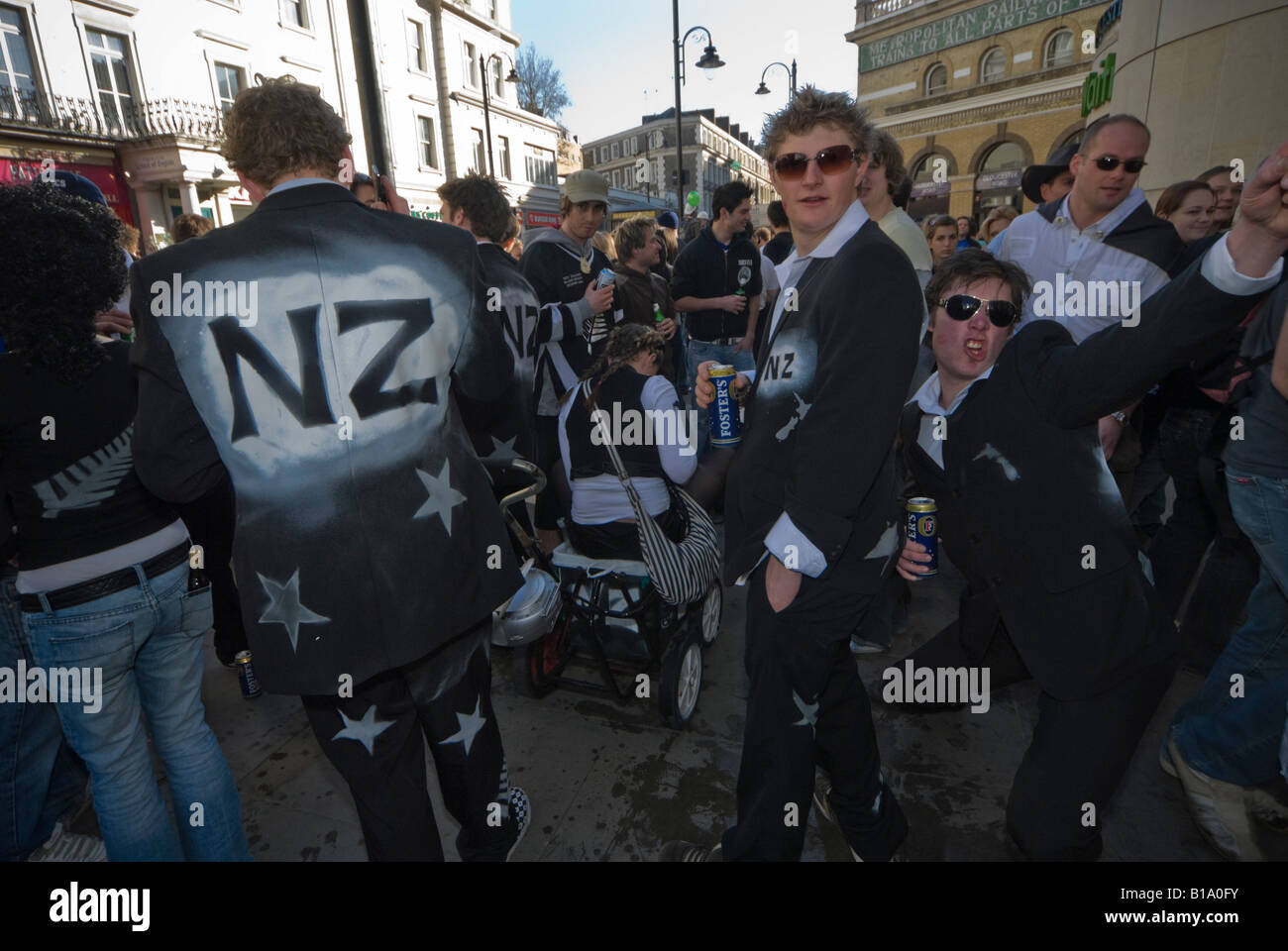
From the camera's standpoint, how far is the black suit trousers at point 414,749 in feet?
5.53

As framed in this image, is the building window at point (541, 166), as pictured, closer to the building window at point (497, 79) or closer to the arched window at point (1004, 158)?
the building window at point (497, 79)

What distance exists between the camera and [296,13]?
21.3m

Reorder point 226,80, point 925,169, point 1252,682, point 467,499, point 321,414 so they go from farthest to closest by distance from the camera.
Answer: point 925,169 → point 226,80 → point 1252,682 → point 467,499 → point 321,414

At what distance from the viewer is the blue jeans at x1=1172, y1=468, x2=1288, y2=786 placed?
218cm

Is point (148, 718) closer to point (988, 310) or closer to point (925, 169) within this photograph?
point (988, 310)

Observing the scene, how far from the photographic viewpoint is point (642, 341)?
2.96 meters

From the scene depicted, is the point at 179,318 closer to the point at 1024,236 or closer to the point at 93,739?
the point at 93,739

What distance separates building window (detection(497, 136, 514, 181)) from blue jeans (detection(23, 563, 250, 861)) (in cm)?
3354

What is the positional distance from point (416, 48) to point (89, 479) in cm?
3163

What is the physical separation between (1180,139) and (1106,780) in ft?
37.8

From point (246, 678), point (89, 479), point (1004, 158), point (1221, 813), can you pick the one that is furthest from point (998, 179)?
point (89, 479)

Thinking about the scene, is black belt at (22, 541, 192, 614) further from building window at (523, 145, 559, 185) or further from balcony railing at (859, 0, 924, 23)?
balcony railing at (859, 0, 924, 23)
